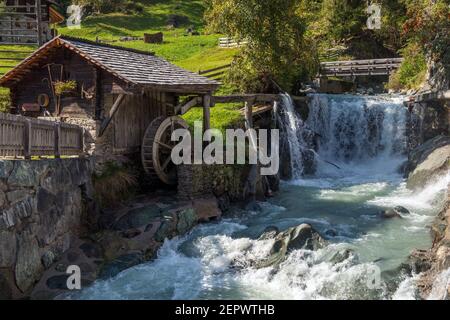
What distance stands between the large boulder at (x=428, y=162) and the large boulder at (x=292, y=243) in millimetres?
7041

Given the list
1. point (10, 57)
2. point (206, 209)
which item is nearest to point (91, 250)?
point (206, 209)

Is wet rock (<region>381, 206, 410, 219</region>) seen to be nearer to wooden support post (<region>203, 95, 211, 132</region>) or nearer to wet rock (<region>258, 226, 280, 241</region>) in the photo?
wet rock (<region>258, 226, 280, 241</region>)

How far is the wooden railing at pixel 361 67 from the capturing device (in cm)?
3195

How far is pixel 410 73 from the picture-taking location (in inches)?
1112

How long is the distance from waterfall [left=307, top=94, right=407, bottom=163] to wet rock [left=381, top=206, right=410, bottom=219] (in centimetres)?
899

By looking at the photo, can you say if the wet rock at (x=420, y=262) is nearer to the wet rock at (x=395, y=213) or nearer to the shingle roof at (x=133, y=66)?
the wet rock at (x=395, y=213)

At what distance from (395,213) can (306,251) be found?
4277 mm

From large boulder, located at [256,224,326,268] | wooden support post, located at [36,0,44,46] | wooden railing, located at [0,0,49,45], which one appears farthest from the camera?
wooden railing, located at [0,0,49,45]

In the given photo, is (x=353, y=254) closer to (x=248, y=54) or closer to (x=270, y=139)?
(x=270, y=139)

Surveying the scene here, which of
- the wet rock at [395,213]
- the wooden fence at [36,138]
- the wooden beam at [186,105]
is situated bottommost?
the wet rock at [395,213]

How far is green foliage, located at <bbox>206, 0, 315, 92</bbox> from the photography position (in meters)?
23.2

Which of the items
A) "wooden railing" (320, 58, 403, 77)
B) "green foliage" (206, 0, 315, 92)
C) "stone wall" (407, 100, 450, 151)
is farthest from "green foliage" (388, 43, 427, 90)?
"green foliage" (206, 0, 315, 92)

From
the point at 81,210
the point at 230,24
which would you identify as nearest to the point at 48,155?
the point at 81,210

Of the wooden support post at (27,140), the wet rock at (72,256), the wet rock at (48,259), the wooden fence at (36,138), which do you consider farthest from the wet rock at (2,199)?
the wet rock at (72,256)
